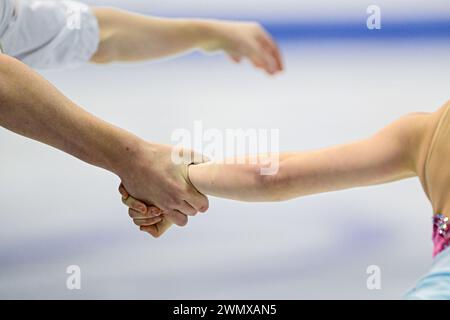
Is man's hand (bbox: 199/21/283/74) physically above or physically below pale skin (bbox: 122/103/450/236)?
above

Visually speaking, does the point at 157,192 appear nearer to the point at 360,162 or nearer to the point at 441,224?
the point at 360,162

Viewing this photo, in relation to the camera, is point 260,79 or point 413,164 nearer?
point 413,164

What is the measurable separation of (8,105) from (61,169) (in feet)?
2.63

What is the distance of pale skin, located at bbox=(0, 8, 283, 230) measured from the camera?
161cm

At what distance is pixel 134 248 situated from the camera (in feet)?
7.48

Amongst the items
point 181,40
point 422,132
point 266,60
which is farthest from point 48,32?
point 422,132

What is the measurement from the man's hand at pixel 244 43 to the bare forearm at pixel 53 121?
664 mm

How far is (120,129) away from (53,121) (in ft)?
0.57

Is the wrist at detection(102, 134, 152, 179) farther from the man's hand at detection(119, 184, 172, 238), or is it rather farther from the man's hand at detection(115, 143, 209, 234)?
the man's hand at detection(119, 184, 172, 238)

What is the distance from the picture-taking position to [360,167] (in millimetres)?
1371

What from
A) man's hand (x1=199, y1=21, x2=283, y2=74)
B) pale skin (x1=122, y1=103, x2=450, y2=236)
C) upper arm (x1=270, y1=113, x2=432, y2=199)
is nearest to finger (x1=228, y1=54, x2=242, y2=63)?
man's hand (x1=199, y1=21, x2=283, y2=74)

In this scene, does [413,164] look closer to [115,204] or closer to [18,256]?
[115,204]

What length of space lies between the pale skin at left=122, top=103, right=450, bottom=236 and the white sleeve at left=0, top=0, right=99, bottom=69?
73 centimetres

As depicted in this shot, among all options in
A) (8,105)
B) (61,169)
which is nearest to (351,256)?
(61,169)
